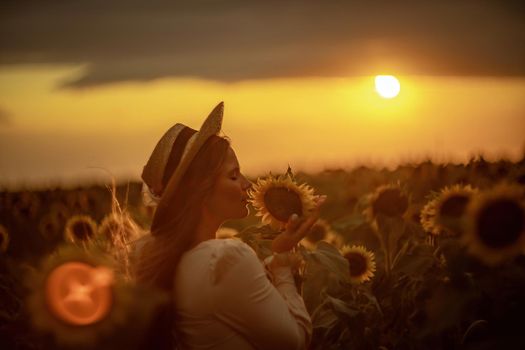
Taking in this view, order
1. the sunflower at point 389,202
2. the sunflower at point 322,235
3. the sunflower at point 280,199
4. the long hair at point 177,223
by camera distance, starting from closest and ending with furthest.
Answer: the long hair at point 177,223
the sunflower at point 280,199
the sunflower at point 389,202
the sunflower at point 322,235

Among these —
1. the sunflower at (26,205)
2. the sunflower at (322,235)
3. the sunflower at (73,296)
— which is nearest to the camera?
the sunflower at (73,296)

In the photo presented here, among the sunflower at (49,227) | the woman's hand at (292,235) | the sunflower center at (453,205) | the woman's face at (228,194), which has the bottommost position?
the sunflower at (49,227)

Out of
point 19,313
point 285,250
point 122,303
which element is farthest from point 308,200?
point 19,313

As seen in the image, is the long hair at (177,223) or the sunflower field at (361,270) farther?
the long hair at (177,223)

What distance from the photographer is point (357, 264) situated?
607 cm

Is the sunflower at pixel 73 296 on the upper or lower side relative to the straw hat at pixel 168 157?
lower

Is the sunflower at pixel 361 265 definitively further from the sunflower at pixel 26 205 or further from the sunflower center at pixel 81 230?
the sunflower at pixel 26 205

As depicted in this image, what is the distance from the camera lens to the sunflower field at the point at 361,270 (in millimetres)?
3059

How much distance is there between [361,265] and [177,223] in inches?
87.4

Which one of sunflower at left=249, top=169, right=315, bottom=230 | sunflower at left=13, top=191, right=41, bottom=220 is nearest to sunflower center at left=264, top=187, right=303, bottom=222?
sunflower at left=249, top=169, right=315, bottom=230

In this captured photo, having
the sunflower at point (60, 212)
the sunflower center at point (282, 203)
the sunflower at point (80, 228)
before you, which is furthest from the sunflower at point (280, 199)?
the sunflower at point (60, 212)

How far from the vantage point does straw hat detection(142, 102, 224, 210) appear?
4098 millimetres

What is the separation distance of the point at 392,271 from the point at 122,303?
3.17 metres

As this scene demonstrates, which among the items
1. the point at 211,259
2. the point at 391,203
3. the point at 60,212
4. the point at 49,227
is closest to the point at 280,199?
the point at 211,259
